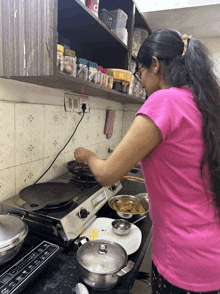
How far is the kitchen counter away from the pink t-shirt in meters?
0.13

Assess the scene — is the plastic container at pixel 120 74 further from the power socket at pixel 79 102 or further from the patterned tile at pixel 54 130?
the patterned tile at pixel 54 130

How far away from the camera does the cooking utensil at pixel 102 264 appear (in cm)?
62

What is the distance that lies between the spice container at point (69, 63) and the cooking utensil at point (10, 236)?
586 millimetres

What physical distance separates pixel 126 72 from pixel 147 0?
0.77 meters

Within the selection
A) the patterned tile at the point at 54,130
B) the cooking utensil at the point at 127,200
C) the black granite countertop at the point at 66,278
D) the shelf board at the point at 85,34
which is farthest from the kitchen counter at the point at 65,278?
the shelf board at the point at 85,34

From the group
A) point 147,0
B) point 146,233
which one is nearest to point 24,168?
point 146,233

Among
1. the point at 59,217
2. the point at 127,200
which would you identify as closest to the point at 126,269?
the point at 59,217

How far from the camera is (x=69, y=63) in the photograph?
0.80 m

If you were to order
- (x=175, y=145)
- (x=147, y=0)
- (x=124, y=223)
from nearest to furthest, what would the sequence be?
(x=175, y=145) < (x=124, y=223) < (x=147, y=0)

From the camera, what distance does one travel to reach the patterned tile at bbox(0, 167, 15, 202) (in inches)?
36.4

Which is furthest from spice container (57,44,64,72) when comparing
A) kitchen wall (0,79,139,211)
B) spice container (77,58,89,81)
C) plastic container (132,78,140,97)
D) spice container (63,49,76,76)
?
plastic container (132,78,140,97)

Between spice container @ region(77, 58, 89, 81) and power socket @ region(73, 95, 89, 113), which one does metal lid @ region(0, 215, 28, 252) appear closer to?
spice container @ region(77, 58, 89, 81)

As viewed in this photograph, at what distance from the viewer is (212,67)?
676 mm

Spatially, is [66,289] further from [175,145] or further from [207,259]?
[175,145]
